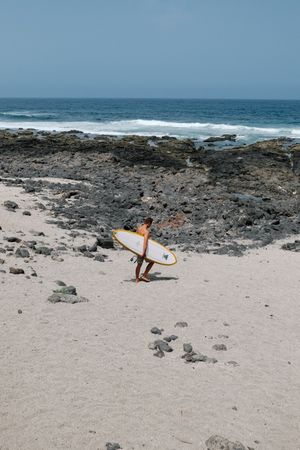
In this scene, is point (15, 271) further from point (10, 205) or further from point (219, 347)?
point (10, 205)

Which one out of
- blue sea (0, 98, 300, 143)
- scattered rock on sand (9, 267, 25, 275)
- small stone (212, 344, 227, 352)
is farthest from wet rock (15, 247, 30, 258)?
blue sea (0, 98, 300, 143)

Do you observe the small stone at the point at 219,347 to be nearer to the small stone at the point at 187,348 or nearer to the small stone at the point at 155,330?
the small stone at the point at 187,348

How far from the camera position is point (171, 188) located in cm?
2347

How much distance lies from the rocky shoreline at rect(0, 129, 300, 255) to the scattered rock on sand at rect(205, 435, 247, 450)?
968 cm

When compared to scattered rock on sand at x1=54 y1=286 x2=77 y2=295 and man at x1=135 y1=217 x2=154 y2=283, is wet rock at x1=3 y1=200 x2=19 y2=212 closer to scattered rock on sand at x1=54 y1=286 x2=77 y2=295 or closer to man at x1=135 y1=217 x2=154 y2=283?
man at x1=135 y1=217 x2=154 y2=283

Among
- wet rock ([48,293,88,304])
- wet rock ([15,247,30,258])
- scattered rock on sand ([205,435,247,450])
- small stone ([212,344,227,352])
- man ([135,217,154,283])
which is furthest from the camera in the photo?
wet rock ([15,247,30,258])

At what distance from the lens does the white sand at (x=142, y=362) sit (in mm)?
6270

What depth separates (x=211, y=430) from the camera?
636 centimetres

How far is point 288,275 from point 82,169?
16.3 metres

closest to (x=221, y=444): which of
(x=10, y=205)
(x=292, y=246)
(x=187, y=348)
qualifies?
(x=187, y=348)

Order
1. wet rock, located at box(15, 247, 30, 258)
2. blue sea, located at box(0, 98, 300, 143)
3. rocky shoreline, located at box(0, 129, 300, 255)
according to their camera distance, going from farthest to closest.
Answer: blue sea, located at box(0, 98, 300, 143) < rocky shoreline, located at box(0, 129, 300, 255) < wet rock, located at box(15, 247, 30, 258)

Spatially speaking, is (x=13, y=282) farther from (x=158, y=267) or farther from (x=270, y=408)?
(x=270, y=408)

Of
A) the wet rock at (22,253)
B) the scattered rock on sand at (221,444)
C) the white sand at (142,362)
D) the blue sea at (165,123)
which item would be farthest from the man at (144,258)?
the blue sea at (165,123)

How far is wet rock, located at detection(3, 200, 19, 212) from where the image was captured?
1730cm
